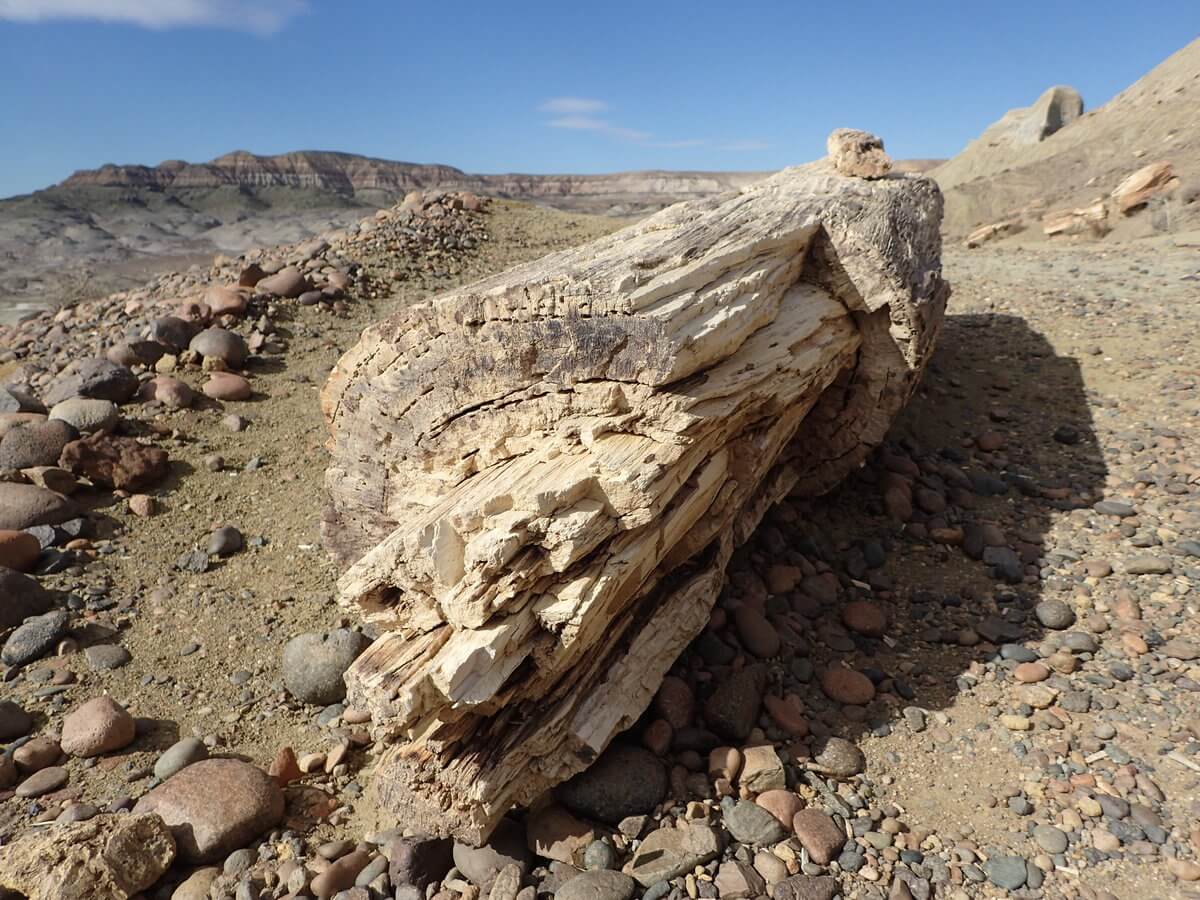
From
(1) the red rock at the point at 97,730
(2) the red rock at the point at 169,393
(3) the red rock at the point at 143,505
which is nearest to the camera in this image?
(1) the red rock at the point at 97,730

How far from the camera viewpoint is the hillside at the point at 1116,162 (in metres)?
10.2

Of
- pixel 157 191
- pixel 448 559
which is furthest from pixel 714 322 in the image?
pixel 157 191

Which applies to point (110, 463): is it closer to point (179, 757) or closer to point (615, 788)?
point (179, 757)

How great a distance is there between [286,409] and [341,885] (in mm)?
4229

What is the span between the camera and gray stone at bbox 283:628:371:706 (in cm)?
335

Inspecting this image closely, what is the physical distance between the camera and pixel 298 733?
3.22 metres

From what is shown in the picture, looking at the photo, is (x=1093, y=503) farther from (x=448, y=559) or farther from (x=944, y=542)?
(x=448, y=559)

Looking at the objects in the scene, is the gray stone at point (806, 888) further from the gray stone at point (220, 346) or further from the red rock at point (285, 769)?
the gray stone at point (220, 346)

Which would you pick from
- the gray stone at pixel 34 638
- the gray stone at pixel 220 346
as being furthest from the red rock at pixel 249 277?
the gray stone at pixel 34 638

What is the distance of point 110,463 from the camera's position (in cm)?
473

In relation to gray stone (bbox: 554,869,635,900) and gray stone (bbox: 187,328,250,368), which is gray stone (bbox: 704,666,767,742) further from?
gray stone (bbox: 187,328,250,368)

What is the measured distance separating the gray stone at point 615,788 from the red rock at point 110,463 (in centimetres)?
375

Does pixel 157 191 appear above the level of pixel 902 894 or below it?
above

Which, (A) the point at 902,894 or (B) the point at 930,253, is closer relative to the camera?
(A) the point at 902,894
